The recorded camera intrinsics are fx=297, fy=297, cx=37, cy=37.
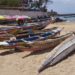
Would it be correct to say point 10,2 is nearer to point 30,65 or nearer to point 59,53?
point 30,65

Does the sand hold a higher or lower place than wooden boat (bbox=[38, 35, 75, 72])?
lower

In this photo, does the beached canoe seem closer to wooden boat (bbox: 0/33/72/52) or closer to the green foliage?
wooden boat (bbox: 0/33/72/52)

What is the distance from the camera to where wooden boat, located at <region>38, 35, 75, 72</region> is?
8799 mm

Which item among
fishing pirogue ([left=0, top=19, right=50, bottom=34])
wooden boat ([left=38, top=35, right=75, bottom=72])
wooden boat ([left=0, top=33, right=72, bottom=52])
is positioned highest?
wooden boat ([left=38, top=35, right=75, bottom=72])

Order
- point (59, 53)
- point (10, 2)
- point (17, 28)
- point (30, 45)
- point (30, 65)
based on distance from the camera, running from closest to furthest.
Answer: point (59, 53), point (30, 65), point (30, 45), point (17, 28), point (10, 2)

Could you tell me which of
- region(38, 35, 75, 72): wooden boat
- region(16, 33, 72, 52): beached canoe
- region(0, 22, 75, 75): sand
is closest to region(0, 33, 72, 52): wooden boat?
region(16, 33, 72, 52): beached canoe

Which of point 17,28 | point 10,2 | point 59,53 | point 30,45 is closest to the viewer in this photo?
point 59,53

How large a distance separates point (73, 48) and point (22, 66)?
5.88 feet

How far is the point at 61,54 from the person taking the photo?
30.6 ft

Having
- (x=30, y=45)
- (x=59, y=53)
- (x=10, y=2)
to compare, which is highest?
(x=59, y=53)

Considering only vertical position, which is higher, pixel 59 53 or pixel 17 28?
pixel 59 53

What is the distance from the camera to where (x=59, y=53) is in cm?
923

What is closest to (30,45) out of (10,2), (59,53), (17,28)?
(59,53)

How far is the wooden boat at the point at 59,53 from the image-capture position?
8.80 metres
